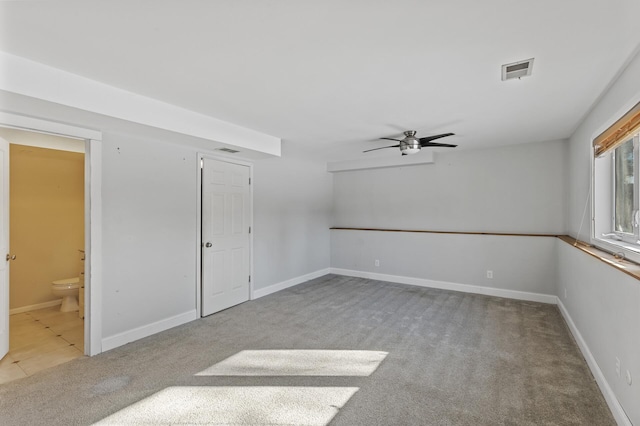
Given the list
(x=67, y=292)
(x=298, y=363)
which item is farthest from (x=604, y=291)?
(x=67, y=292)

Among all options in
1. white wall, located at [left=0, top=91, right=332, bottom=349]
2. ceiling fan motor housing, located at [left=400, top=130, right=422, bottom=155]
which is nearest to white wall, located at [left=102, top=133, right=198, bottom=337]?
white wall, located at [left=0, top=91, right=332, bottom=349]

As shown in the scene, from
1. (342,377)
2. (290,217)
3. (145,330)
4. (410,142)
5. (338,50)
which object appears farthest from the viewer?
(290,217)

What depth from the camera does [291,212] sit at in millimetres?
5590

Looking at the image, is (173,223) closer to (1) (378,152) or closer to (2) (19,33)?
(2) (19,33)

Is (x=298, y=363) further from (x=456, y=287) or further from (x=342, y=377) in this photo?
(x=456, y=287)

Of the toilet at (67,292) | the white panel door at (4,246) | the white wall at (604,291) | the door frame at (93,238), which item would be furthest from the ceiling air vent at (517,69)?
the toilet at (67,292)

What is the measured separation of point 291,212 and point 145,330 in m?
2.94

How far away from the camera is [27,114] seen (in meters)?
2.43

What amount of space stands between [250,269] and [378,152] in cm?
293

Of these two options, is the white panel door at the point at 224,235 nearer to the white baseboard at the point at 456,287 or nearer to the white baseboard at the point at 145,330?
the white baseboard at the point at 145,330

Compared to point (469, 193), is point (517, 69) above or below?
above

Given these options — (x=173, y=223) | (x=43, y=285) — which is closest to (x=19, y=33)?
(x=173, y=223)

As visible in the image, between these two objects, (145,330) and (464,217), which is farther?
(464,217)

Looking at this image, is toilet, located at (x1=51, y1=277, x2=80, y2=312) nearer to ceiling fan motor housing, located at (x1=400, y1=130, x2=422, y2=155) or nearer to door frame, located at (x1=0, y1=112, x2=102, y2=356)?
door frame, located at (x1=0, y1=112, x2=102, y2=356)
